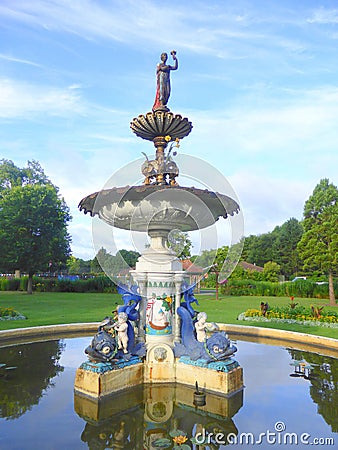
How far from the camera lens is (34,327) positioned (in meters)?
11.8

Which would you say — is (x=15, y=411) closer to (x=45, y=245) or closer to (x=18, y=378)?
(x=18, y=378)

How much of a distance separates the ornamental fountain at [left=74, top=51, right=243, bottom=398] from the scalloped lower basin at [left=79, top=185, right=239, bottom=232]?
0.02 meters

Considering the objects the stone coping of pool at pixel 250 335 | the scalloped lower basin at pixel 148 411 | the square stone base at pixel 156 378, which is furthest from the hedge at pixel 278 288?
the square stone base at pixel 156 378

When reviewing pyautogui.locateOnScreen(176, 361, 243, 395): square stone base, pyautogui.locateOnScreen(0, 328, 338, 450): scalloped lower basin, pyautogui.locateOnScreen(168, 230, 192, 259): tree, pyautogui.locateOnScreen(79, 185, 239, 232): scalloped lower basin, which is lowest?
pyautogui.locateOnScreen(0, 328, 338, 450): scalloped lower basin

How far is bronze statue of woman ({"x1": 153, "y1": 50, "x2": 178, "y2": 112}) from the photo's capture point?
26.4 ft

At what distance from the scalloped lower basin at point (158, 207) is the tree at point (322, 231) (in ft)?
70.5

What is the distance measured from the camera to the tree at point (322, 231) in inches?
1035

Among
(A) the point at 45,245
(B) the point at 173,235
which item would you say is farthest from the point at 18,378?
(A) the point at 45,245

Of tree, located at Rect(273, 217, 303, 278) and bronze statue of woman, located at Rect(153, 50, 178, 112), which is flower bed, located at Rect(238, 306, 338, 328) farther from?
tree, located at Rect(273, 217, 303, 278)

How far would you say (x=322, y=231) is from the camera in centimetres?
2706

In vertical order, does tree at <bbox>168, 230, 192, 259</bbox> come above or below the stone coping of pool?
above

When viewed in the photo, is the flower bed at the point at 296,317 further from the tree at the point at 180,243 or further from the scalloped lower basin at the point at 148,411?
the tree at the point at 180,243

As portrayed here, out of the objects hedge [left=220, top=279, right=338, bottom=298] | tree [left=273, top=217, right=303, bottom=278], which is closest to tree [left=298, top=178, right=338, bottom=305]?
hedge [left=220, top=279, right=338, bottom=298]

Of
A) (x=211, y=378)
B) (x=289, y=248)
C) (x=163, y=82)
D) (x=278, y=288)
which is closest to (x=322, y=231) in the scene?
(x=278, y=288)
